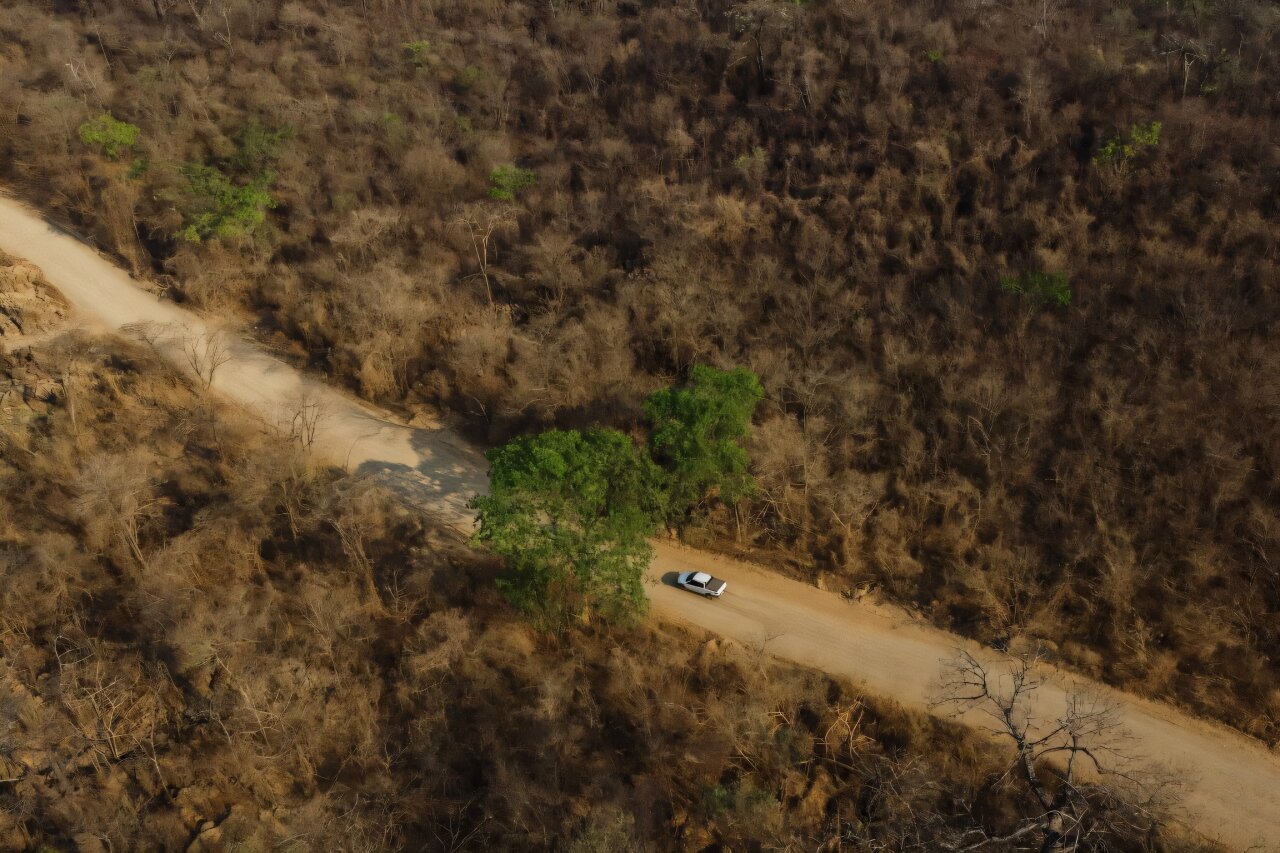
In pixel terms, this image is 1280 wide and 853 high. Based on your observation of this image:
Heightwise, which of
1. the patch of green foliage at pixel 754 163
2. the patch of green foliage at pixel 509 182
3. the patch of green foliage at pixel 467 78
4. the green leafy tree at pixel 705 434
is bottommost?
the green leafy tree at pixel 705 434

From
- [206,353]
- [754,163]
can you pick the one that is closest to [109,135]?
[206,353]

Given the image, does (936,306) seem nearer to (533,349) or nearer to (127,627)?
(533,349)

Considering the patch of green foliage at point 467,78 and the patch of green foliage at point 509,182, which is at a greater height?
the patch of green foliage at point 467,78

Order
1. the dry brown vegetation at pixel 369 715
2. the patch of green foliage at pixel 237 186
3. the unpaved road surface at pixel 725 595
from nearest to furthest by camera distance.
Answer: the dry brown vegetation at pixel 369 715 → the unpaved road surface at pixel 725 595 → the patch of green foliage at pixel 237 186

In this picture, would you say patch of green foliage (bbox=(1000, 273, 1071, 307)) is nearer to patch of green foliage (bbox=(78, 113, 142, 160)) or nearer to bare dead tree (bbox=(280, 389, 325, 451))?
bare dead tree (bbox=(280, 389, 325, 451))

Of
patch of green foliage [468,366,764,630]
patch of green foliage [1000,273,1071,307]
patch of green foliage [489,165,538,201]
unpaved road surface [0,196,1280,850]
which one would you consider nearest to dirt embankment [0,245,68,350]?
unpaved road surface [0,196,1280,850]

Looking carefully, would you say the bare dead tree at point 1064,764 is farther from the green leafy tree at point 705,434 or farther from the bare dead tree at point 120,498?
the bare dead tree at point 120,498


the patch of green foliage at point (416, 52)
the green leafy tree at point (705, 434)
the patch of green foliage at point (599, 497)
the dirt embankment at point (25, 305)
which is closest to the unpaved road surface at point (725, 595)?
the dirt embankment at point (25, 305)
